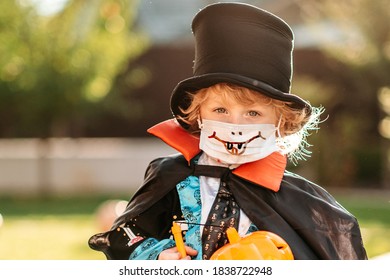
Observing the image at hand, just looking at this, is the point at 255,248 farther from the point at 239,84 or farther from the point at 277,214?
the point at 239,84

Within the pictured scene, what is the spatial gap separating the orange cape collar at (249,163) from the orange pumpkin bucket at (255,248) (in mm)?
207

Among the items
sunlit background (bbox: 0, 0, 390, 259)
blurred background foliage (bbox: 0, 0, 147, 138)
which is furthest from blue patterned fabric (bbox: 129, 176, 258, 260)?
blurred background foliage (bbox: 0, 0, 147, 138)

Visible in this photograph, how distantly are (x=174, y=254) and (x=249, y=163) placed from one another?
40 cm

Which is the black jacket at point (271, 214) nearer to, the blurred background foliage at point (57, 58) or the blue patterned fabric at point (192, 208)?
the blue patterned fabric at point (192, 208)

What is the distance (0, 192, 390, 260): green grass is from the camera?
7.81m

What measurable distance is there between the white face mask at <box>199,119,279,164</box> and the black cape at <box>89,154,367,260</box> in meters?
0.09

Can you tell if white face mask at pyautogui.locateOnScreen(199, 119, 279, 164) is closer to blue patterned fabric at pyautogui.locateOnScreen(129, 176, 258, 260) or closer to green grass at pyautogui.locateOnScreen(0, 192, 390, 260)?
blue patterned fabric at pyautogui.locateOnScreen(129, 176, 258, 260)

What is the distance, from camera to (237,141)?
2652 mm

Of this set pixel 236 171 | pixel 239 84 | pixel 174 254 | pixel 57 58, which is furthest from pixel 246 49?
pixel 57 58

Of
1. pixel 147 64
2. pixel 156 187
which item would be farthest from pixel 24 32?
pixel 156 187

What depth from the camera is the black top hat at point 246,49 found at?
8.58 feet
